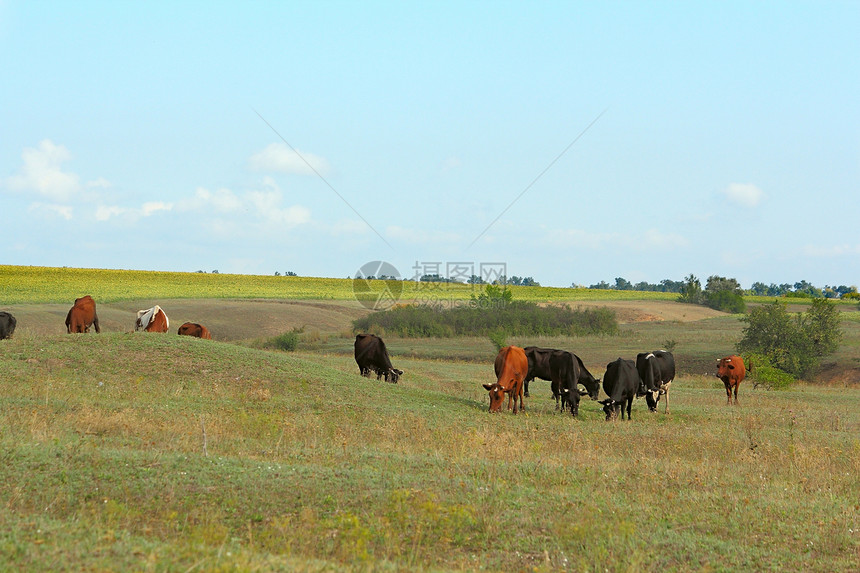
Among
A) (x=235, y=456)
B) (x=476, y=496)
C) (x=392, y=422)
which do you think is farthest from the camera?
(x=392, y=422)

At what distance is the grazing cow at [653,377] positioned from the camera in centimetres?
2401

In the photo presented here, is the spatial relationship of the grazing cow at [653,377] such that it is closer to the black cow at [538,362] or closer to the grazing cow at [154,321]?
the black cow at [538,362]

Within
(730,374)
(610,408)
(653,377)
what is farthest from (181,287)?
(610,408)

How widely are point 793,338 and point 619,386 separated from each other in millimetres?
29754

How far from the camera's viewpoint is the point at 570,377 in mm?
22844

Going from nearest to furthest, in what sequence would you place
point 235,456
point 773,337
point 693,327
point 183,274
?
1. point 235,456
2. point 773,337
3. point 693,327
4. point 183,274

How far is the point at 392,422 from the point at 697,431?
7679 millimetres

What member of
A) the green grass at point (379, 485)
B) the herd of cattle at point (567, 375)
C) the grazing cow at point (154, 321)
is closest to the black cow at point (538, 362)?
the herd of cattle at point (567, 375)

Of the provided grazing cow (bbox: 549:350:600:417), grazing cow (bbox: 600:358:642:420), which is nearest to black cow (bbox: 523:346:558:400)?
grazing cow (bbox: 549:350:600:417)

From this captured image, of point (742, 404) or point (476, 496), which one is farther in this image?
point (742, 404)

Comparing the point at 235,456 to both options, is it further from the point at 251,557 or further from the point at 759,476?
the point at 759,476

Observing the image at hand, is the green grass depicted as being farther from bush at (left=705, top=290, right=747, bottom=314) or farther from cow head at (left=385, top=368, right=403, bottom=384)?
bush at (left=705, top=290, right=747, bottom=314)

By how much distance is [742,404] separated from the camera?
27.2 meters

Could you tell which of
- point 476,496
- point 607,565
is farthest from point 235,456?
point 607,565
